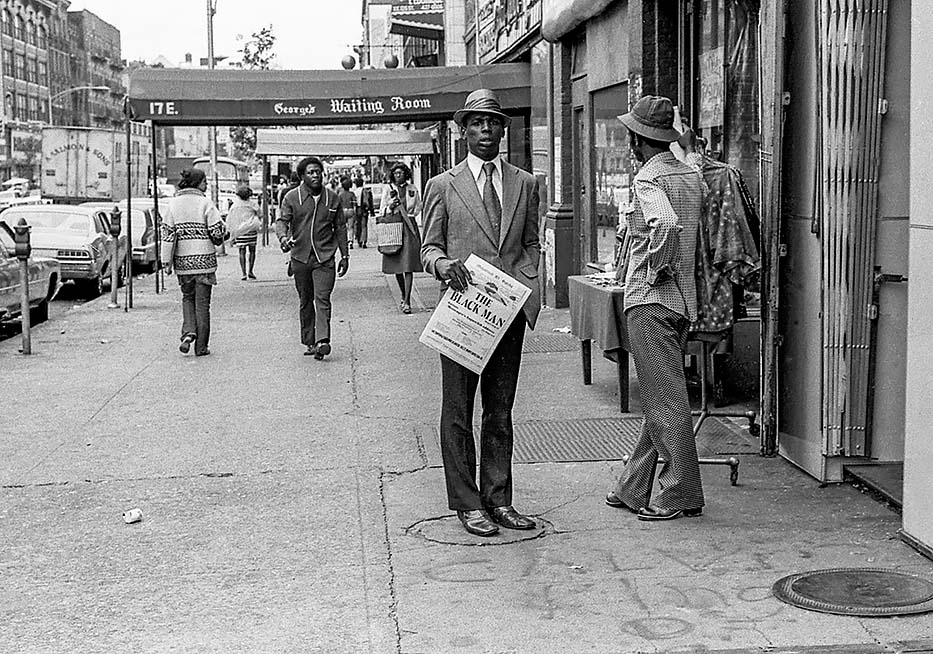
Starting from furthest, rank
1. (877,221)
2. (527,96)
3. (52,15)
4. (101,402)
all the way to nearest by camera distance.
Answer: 1. (52,15)
2. (527,96)
3. (101,402)
4. (877,221)

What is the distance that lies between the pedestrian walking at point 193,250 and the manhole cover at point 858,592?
869 cm

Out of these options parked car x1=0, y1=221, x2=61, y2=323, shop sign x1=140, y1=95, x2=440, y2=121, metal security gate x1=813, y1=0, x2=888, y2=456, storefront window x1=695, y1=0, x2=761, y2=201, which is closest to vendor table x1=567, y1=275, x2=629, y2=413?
storefront window x1=695, y1=0, x2=761, y2=201

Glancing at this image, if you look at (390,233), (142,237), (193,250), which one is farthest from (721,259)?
(142,237)

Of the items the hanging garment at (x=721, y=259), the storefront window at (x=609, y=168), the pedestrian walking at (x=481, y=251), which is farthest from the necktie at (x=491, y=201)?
the storefront window at (x=609, y=168)

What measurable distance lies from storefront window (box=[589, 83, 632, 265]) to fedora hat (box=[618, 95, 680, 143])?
652 centimetres

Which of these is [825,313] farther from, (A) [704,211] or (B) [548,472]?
(B) [548,472]

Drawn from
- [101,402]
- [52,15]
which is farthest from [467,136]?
[52,15]

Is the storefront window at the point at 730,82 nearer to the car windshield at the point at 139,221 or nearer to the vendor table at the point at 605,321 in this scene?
the vendor table at the point at 605,321

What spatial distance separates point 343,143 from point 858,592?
2947cm

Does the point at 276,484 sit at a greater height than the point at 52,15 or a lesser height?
lesser

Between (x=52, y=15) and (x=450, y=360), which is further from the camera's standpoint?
(x=52, y=15)

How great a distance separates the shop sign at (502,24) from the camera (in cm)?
1822

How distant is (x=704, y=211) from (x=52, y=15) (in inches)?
4867

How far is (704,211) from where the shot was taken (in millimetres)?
6656
